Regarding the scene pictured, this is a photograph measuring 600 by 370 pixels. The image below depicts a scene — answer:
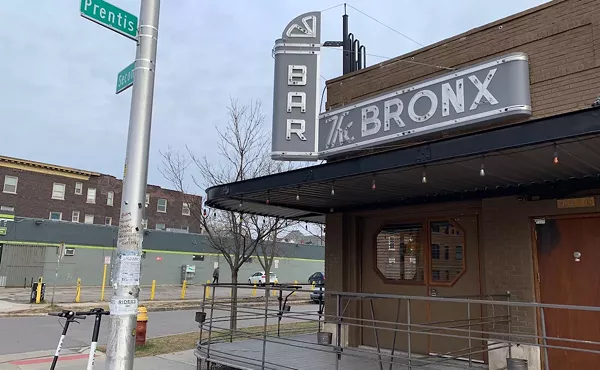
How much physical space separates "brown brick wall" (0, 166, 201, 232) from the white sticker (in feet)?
133

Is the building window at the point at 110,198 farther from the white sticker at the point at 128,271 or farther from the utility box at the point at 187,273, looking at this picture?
the white sticker at the point at 128,271

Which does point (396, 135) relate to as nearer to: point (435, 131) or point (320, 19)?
point (435, 131)

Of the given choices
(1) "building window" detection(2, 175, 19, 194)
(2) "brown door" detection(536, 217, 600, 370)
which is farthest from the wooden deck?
(1) "building window" detection(2, 175, 19, 194)

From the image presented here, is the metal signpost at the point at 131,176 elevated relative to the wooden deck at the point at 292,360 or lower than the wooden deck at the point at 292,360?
elevated

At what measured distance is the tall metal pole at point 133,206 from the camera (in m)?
4.45

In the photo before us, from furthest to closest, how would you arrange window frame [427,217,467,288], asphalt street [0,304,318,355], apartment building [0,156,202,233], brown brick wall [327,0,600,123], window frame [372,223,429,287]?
apartment building [0,156,202,233], asphalt street [0,304,318,355], window frame [372,223,429,287], window frame [427,217,467,288], brown brick wall [327,0,600,123]

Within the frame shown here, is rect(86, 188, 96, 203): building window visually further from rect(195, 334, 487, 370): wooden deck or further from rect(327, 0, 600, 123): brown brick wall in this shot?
rect(327, 0, 600, 123): brown brick wall

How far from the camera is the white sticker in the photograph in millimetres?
4527

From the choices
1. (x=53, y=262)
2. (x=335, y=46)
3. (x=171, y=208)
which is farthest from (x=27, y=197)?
(x=335, y=46)

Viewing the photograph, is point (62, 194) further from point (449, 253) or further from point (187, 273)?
point (449, 253)

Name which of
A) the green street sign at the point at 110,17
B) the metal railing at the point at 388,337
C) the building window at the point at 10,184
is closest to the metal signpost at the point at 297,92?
the metal railing at the point at 388,337

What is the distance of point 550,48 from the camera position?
652 centimetres

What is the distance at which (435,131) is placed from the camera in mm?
7070

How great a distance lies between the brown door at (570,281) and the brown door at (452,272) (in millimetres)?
1207
